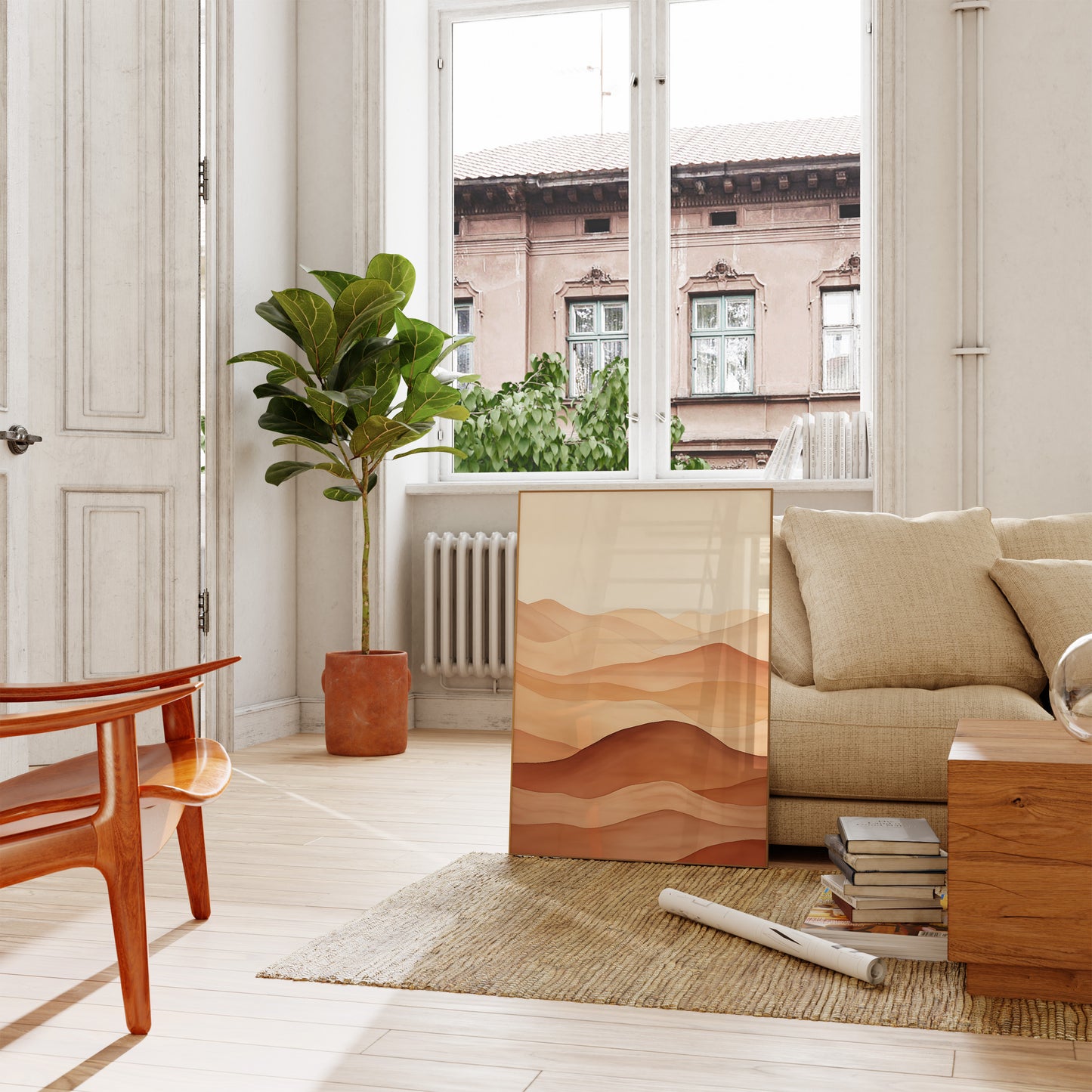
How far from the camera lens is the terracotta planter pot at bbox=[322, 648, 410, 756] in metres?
4.31

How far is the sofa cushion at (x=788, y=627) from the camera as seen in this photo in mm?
3025

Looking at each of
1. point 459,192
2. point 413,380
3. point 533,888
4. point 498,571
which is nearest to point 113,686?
point 533,888

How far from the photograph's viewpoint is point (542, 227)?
5.19m

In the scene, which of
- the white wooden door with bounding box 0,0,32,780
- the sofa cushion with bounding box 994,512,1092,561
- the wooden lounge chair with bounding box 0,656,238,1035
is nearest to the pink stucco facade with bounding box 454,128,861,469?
the sofa cushion with bounding box 994,512,1092,561

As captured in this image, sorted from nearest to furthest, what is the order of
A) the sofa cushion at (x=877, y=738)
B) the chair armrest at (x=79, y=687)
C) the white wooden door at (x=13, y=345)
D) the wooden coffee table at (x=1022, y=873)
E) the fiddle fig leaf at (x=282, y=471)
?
the wooden coffee table at (x=1022, y=873)
the chair armrest at (x=79, y=687)
the sofa cushion at (x=877, y=738)
the white wooden door at (x=13, y=345)
the fiddle fig leaf at (x=282, y=471)

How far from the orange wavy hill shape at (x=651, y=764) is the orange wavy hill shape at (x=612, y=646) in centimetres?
17

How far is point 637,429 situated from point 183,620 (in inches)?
77.8

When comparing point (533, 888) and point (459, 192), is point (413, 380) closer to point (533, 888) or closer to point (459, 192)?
point (459, 192)

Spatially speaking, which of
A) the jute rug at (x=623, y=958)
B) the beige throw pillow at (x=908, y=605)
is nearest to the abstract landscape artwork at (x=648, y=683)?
the jute rug at (x=623, y=958)

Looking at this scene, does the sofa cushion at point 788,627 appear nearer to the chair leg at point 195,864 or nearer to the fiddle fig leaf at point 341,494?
the chair leg at point 195,864

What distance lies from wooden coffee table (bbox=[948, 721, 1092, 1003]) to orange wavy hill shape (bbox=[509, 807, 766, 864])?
83 centimetres

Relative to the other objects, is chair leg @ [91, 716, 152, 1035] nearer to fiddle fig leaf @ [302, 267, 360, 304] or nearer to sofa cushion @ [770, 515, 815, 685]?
sofa cushion @ [770, 515, 815, 685]

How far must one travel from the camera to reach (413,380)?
436 cm

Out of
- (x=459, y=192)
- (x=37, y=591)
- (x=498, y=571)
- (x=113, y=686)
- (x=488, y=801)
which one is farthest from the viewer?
(x=459, y=192)
